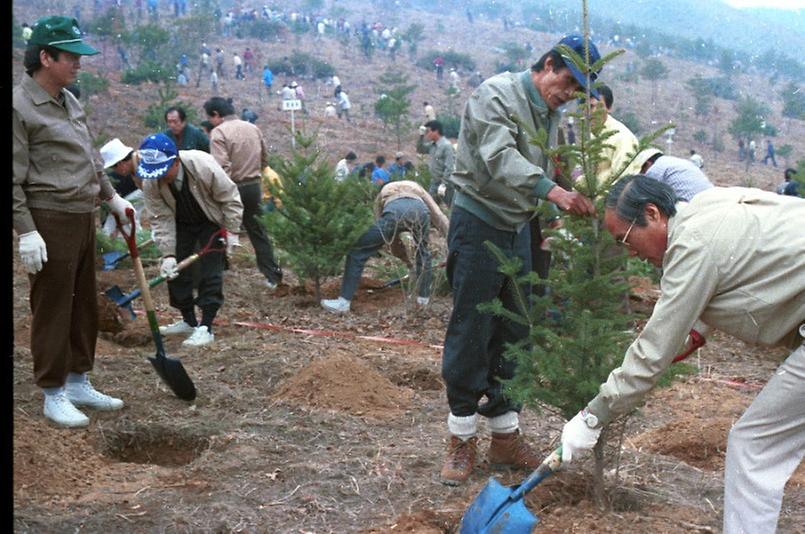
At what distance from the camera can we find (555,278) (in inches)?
142

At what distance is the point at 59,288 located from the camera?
449cm

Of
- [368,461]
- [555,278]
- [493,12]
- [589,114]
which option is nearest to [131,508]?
[368,461]

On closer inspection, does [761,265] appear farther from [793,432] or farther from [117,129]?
[117,129]

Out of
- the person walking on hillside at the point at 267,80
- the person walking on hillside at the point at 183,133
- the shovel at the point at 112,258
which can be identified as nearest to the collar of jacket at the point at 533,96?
the person walking on hillside at the point at 183,133

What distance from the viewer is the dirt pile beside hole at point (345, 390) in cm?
521

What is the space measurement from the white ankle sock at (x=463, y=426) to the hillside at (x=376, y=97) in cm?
966

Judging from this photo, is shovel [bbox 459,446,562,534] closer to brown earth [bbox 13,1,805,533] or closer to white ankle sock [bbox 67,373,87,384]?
brown earth [bbox 13,1,805,533]

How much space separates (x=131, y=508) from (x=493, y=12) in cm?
11561

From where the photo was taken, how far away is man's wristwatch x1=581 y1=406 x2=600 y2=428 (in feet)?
9.98

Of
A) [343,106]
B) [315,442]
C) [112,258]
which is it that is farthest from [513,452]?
[343,106]

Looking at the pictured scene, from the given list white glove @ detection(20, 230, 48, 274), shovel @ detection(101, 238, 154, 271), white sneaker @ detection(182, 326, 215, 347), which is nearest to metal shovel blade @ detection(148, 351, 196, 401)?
white glove @ detection(20, 230, 48, 274)

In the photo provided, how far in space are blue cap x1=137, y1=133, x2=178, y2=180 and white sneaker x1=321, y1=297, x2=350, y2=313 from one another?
2.57 metres

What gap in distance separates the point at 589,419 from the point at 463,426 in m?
1.08

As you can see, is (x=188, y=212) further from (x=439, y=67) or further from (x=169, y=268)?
(x=439, y=67)
